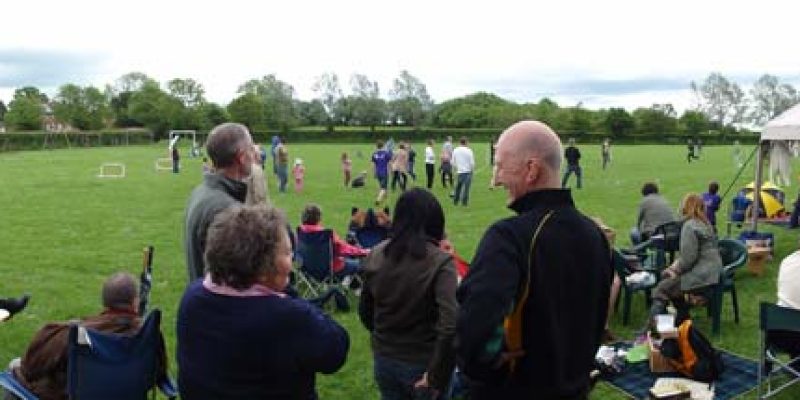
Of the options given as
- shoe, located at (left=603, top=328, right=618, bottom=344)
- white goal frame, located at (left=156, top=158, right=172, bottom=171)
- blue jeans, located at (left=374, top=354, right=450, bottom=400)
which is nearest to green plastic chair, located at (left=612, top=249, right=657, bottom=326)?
shoe, located at (left=603, top=328, right=618, bottom=344)

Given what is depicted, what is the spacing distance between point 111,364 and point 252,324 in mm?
1938

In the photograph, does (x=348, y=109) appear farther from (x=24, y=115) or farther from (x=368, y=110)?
(x=24, y=115)

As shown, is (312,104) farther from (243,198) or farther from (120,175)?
(243,198)

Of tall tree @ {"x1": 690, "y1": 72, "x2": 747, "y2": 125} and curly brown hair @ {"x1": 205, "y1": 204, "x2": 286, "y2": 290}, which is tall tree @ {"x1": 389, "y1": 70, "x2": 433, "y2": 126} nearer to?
tall tree @ {"x1": 690, "y1": 72, "x2": 747, "y2": 125}

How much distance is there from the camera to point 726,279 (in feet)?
23.8

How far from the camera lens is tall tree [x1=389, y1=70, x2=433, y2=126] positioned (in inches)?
4466

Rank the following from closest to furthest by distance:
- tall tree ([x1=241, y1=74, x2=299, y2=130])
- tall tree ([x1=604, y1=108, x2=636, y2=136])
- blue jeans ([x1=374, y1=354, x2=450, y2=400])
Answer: blue jeans ([x1=374, y1=354, x2=450, y2=400])
tall tree ([x1=604, y1=108, x2=636, y2=136])
tall tree ([x1=241, y1=74, x2=299, y2=130])

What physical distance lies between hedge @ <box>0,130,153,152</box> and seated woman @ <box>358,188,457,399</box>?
63.3 m

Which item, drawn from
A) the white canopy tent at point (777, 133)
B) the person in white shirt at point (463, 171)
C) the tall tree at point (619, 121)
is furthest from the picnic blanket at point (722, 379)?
the tall tree at point (619, 121)

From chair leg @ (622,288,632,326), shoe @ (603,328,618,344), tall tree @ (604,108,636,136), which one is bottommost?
shoe @ (603,328,618,344)

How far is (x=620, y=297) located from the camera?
8070 mm

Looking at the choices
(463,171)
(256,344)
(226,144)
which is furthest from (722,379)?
(463,171)

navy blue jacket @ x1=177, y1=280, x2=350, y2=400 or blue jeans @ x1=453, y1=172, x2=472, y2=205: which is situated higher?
navy blue jacket @ x1=177, y1=280, x2=350, y2=400

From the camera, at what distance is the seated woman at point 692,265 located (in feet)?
22.7
